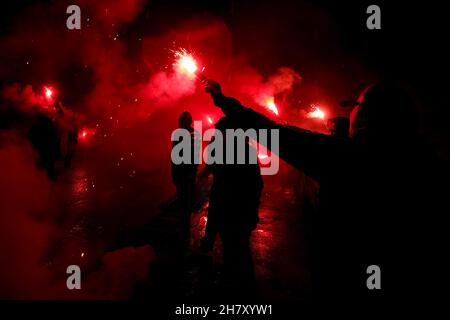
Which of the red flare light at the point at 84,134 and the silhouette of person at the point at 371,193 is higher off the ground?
the red flare light at the point at 84,134

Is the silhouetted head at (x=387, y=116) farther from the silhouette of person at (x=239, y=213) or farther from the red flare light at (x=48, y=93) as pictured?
the red flare light at (x=48, y=93)

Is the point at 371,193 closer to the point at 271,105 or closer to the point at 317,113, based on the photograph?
the point at 317,113

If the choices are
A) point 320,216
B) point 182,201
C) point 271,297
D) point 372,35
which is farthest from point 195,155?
point 372,35

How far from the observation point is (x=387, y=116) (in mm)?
1485

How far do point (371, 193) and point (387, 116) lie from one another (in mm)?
426

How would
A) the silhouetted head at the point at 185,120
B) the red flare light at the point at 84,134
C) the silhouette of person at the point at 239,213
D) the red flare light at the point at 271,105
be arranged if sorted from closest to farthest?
the silhouette of person at the point at 239,213 < the silhouetted head at the point at 185,120 < the red flare light at the point at 271,105 < the red flare light at the point at 84,134

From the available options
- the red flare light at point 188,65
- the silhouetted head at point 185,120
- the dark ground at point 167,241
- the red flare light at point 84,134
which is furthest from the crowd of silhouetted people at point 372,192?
the red flare light at point 84,134

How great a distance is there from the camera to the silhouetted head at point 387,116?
4.77 feet

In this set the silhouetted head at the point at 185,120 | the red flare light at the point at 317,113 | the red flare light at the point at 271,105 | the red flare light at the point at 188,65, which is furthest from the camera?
the red flare light at the point at 271,105

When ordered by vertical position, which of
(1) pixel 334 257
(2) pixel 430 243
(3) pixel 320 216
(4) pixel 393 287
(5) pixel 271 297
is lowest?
(5) pixel 271 297

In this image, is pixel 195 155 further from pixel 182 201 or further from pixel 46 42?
pixel 46 42

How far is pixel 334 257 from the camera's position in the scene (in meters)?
1.54

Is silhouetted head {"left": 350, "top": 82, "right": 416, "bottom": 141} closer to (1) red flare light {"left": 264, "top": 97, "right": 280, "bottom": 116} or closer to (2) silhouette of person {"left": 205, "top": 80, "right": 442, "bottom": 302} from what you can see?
(2) silhouette of person {"left": 205, "top": 80, "right": 442, "bottom": 302}

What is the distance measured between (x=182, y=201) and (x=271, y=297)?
2.51m
